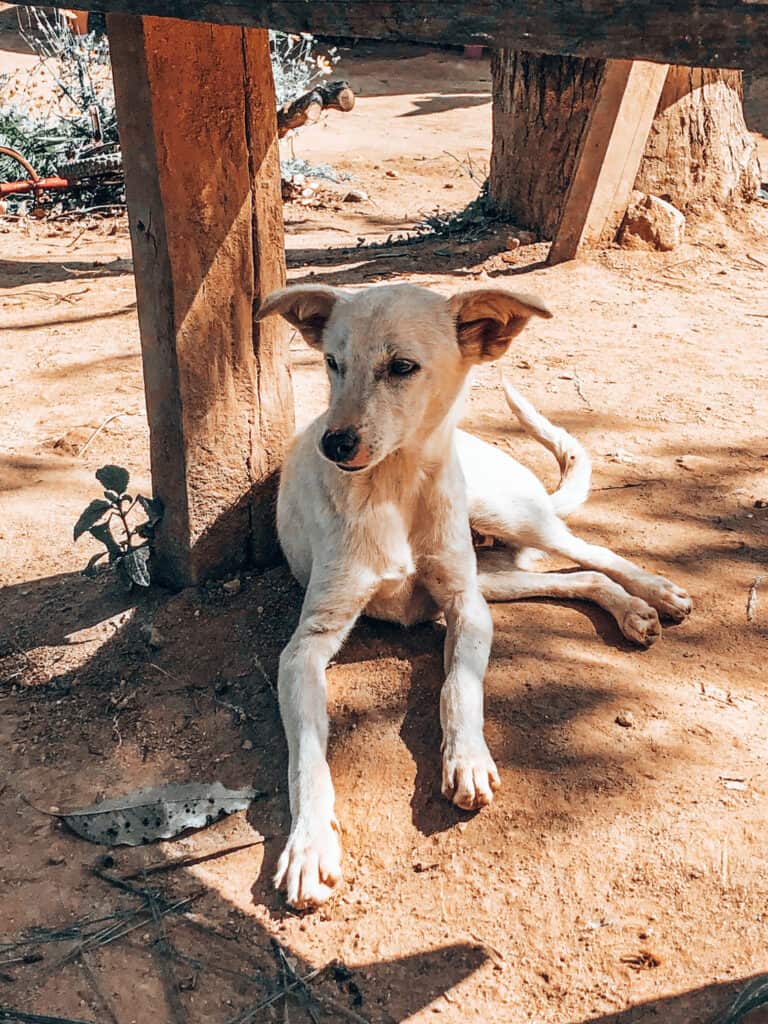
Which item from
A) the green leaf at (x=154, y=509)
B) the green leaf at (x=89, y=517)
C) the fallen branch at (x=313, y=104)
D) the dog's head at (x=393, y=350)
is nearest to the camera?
the dog's head at (x=393, y=350)

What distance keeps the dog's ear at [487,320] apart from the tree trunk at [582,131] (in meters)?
4.00

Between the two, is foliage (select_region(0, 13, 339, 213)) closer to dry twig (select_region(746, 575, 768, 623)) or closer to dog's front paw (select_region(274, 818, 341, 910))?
dry twig (select_region(746, 575, 768, 623))

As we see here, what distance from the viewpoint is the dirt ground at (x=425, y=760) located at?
8.04 feet

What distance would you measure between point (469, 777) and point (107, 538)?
153 centimetres

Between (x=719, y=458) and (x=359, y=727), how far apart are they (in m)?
2.35

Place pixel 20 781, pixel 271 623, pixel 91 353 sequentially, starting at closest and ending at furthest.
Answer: pixel 20 781, pixel 271 623, pixel 91 353

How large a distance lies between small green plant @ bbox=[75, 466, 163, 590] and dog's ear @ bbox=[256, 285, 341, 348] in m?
0.81

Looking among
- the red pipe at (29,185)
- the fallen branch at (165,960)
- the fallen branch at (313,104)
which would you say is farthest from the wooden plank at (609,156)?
the fallen branch at (165,960)

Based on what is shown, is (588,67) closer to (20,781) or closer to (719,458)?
(719,458)

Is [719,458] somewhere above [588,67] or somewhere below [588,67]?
below

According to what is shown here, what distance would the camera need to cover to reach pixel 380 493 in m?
3.32

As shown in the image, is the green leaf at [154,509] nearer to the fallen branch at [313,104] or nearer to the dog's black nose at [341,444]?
the dog's black nose at [341,444]

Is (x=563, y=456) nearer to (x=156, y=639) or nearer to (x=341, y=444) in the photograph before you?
(x=341, y=444)

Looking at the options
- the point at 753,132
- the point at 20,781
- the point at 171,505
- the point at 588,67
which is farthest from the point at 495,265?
the point at 753,132
